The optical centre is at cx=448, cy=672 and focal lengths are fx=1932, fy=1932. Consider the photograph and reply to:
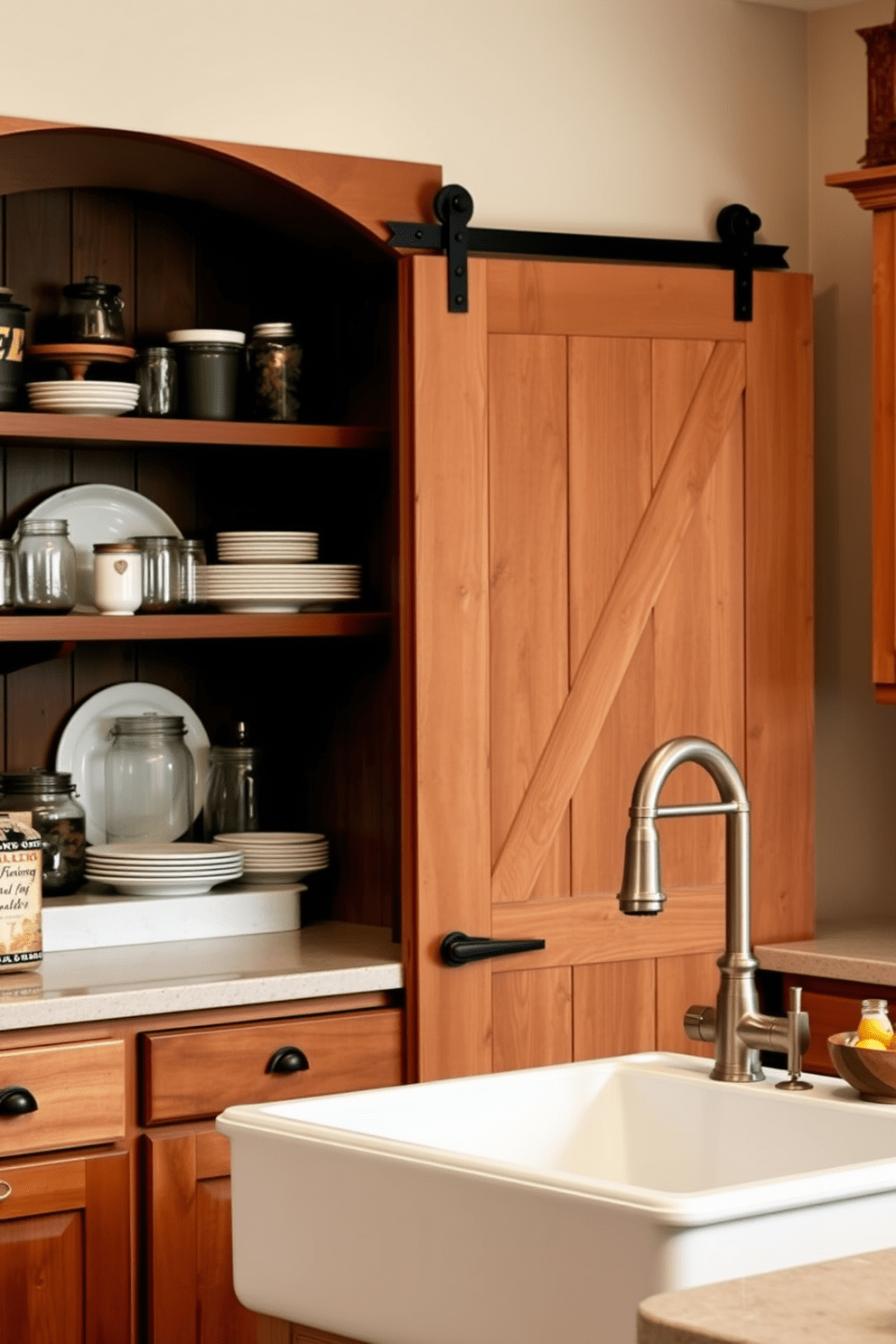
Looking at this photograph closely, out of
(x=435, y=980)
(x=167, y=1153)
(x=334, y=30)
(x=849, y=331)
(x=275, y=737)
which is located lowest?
(x=167, y=1153)

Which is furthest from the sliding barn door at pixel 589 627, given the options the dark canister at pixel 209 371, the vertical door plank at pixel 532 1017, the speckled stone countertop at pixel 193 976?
the dark canister at pixel 209 371

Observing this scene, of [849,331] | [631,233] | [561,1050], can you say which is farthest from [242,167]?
[561,1050]

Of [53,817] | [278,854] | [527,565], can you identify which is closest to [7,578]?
[53,817]

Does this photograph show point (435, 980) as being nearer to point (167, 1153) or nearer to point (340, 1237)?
point (167, 1153)

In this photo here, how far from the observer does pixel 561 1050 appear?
3459 millimetres

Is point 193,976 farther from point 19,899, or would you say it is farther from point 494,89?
point 494,89

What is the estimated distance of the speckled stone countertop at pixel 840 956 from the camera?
341cm

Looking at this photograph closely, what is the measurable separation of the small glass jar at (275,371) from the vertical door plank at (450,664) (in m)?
0.32

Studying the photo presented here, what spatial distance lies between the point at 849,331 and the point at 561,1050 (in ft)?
5.25

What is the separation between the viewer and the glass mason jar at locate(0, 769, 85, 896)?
3.49 meters

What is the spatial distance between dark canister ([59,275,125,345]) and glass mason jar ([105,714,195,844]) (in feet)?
2.40

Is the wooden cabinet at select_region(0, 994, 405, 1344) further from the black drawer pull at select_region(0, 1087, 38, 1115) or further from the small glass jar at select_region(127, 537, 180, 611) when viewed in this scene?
the small glass jar at select_region(127, 537, 180, 611)

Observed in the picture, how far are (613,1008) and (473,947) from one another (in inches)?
13.0

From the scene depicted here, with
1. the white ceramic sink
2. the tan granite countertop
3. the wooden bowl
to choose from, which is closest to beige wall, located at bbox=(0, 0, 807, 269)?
the white ceramic sink
